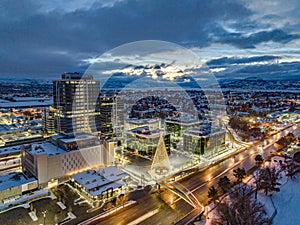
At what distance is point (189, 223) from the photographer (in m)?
6.23

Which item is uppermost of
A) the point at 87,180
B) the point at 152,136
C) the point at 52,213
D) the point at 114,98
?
the point at 114,98

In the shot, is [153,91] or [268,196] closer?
[268,196]

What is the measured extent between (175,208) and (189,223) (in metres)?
0.81

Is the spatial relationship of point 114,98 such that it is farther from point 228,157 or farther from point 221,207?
point 221,207

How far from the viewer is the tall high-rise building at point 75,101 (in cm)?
1404

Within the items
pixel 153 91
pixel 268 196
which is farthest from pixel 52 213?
pixel 153 91

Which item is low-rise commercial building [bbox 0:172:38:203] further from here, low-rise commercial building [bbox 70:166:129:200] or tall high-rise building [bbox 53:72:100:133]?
tall high-rise building [bbox 53:72:100:133]

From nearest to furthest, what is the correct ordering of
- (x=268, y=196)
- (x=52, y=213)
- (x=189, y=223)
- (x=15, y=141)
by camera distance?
1. (x=189, y=223)
2. (x=52, y=213)
3. (x=268, y=196)
4. (x=15, y=141)

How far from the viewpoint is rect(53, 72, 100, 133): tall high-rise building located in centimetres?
1404

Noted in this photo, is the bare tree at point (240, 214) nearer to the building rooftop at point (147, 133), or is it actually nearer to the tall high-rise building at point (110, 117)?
the building rooftop at point (147, 133)

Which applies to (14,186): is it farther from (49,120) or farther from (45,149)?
(49,120)

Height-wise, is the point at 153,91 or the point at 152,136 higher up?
the point at 153,91

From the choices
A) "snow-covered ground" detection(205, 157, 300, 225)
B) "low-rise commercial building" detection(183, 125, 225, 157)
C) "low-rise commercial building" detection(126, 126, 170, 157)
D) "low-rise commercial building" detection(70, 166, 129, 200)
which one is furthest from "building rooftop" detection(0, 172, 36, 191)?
"low-rise commercial building" detection(183, 125, 225, 157)

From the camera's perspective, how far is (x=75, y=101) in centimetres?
1402
